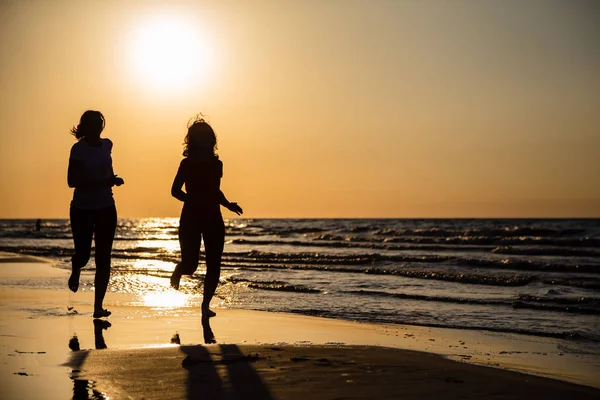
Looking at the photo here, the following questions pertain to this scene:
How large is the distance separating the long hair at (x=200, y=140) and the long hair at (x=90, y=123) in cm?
84

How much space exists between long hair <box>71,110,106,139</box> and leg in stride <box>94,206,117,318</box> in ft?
2.54

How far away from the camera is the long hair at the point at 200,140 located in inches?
292

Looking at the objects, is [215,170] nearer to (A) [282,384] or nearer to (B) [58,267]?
(A) [282,384]

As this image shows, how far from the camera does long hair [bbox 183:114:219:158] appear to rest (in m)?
7.41

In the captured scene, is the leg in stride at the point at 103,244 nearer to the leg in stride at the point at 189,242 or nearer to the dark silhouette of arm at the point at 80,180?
the dark silhouette of arm at the point at 80,180

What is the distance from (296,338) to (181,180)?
1881mm

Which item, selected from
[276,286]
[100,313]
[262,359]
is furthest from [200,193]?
[276,286]

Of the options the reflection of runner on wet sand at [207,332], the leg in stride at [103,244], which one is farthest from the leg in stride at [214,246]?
the leg in stride at [103,244]

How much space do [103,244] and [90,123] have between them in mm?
1205

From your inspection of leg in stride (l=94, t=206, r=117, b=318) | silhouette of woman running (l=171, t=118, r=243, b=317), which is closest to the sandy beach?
leg in stride (l=94, t=206, r=117, b=318)

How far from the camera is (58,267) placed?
53.3 ft

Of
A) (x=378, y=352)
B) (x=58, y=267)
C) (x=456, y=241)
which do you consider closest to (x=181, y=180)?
(x=378, y=352)

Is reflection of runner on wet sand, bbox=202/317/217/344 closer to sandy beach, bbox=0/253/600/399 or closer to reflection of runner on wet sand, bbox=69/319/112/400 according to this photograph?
sandy beach, bbox=0/253/600/399

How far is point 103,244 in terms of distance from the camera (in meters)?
7.66
